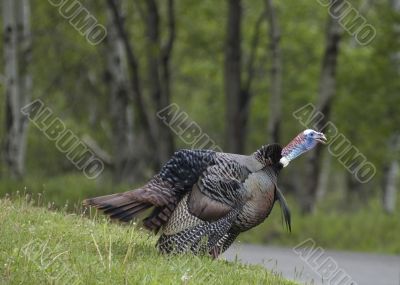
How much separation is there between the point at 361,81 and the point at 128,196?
70.4 ft

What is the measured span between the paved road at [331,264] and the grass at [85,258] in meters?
3.34

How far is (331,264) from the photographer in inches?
580

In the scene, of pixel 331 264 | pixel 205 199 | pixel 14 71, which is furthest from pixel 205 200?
pixel 14 71

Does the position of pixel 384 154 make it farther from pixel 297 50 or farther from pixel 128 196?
pixel 128 196

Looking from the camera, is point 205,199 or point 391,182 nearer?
point 205,199

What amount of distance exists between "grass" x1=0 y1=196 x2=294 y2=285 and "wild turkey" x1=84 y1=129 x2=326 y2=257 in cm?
23

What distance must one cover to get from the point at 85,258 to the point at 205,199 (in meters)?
1.51

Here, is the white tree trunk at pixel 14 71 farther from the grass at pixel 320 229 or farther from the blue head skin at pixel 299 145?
the blue head skin at pixel 299 145

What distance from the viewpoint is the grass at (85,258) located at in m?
7.01

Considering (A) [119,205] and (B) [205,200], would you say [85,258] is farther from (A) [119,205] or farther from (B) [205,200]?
(B) [205,200]

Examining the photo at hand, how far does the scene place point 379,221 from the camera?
758 inches

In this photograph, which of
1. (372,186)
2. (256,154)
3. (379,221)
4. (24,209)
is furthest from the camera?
(372,186)

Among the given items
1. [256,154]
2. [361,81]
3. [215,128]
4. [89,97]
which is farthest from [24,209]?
[215,128]

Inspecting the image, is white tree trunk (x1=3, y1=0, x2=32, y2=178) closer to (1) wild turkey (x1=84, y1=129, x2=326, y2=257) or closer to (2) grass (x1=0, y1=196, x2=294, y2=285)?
(2) grass (x1=0, y1=196, x2=294, y2=285)
